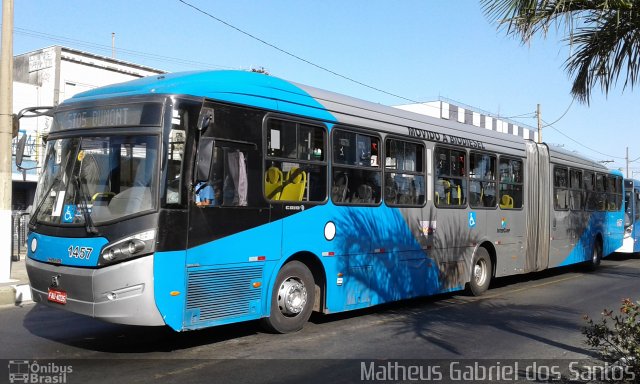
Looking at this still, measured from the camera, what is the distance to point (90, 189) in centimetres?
655

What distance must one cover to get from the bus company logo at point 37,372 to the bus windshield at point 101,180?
1.54 metres

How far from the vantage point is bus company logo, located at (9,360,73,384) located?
573 centimetres

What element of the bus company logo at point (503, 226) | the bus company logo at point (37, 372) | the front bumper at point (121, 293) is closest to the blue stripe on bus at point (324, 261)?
the front bumper at point (121, 293)

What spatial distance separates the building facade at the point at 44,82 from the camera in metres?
22.4

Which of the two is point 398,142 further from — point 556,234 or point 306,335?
point 556,234

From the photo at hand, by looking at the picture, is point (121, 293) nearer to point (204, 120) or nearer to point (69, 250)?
point (69, 250)

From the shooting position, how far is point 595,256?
18.5 meters

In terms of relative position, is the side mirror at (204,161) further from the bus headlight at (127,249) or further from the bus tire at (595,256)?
the bus tire at (595,256)

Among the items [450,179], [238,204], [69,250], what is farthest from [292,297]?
[450,179]

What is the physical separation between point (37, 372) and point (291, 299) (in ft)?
10.5

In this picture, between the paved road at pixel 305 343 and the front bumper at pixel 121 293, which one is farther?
the paved road at pixel 305 343

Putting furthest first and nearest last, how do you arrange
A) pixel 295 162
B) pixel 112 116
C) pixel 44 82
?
pixel 44 82 < pixel 295 162 < pixel 112 116

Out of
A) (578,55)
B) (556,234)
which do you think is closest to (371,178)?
(578,55)

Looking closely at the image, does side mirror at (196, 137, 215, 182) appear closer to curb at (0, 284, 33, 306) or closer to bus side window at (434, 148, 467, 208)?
bus side window at (434, 148, 467, 208)
